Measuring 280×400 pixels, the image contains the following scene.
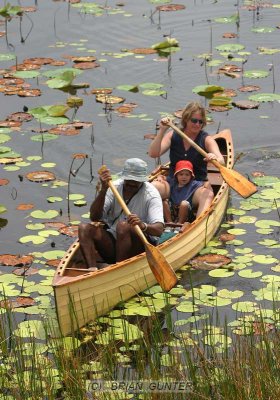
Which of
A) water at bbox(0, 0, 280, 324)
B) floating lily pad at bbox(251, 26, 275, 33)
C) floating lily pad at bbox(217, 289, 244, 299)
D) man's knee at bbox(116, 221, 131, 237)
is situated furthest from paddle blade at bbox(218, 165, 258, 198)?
floating lily pad at bbox(251, 26, 275, 33)

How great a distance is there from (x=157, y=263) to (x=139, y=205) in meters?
0.69

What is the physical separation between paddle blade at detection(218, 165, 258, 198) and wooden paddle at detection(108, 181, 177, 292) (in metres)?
1.99

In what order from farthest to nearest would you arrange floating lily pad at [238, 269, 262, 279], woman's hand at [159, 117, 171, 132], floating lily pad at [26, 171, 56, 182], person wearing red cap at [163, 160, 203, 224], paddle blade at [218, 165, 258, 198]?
floating lily pad at [26, 171, 56, 182] < paddle blade at [218, 165, 258, 198] < person wearing red cap at [163, 160, 203, 224] < woman's hand at [159, 117, 171, 132] < floating lily pad at [238, 269, 262, 279]

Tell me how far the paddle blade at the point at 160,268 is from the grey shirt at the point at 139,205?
1.27 ft

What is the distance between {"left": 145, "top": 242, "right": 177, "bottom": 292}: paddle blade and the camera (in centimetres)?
1107

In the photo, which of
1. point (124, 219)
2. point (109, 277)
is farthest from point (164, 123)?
point (109, 277)

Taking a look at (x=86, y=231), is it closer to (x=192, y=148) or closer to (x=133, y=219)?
(x=133, y=219)

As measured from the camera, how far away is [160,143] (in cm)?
1286

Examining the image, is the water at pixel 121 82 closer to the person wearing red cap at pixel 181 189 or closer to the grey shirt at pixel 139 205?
the person wearing red cap at pixel 181 189

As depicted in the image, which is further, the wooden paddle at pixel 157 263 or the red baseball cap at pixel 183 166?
the red baseball cap at pixel 183 166

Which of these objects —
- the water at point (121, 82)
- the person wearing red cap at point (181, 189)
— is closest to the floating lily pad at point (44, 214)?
the water at point (121, 82)

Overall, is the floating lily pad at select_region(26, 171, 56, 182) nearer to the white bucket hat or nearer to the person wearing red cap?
the person wearing red cap

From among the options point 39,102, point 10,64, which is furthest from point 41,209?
point 10,64

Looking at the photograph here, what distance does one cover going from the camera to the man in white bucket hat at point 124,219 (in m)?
11.2
